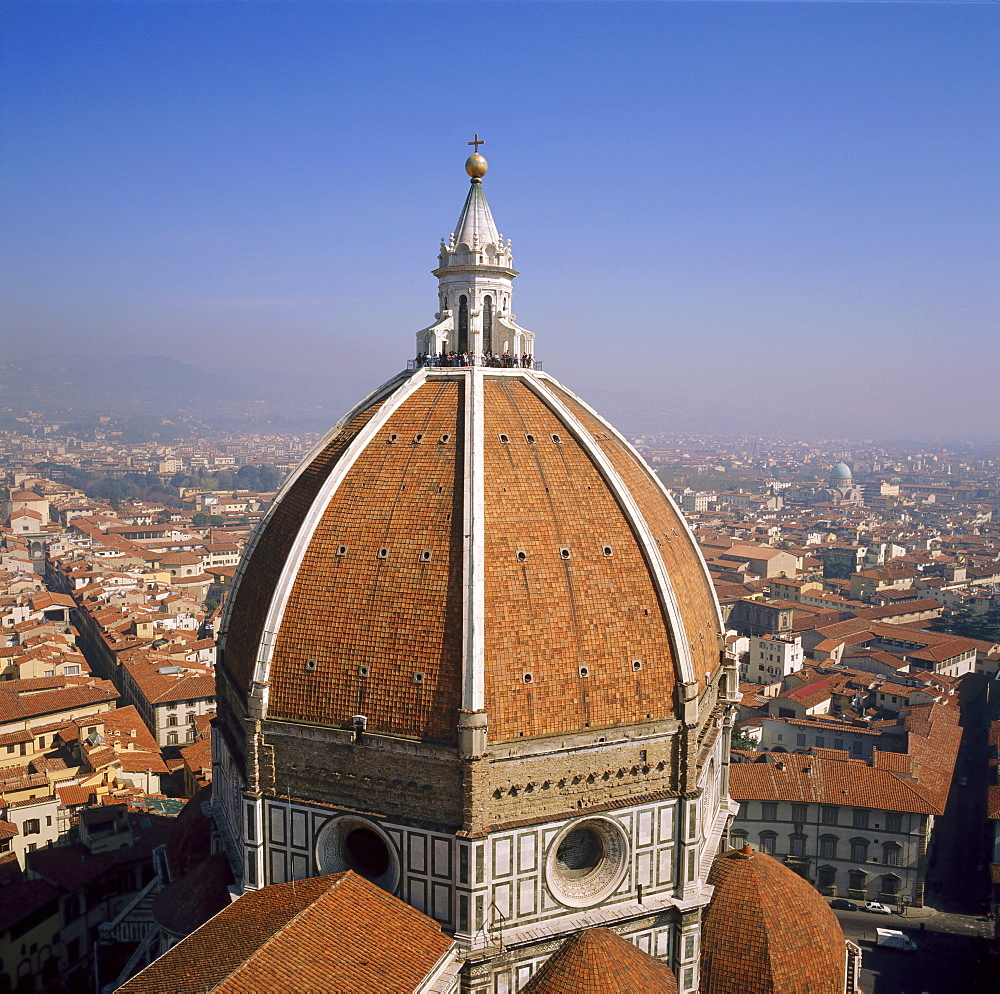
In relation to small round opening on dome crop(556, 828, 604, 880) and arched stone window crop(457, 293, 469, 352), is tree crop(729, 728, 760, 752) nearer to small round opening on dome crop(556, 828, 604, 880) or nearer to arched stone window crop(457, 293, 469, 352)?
small round opening on dome crop(556, 828, 604, 880)

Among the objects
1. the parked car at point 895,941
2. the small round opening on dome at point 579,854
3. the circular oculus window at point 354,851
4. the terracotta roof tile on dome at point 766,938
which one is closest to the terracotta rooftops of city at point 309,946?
the circular oculus window at point 354,851

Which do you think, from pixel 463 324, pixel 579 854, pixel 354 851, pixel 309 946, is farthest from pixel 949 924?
pixel 463 324

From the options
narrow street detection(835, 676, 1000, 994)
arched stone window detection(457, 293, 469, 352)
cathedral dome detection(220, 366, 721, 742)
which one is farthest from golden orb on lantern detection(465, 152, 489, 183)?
narrow street detection(835, 676, 1000, 994)

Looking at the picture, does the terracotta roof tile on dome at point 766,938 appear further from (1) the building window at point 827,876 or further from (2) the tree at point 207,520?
(2) the tree at point 207,520

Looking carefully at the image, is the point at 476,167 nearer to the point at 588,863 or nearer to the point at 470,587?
the point at 470,587

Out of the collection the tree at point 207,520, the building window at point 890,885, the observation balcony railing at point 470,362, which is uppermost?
the observation balcony railing at point 470,362

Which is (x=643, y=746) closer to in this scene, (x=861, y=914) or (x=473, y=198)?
→ (x=473, y=198)
